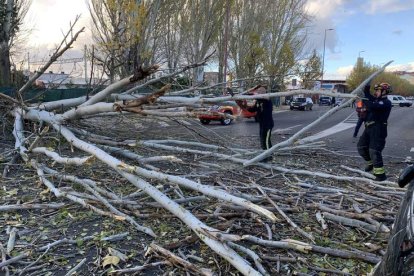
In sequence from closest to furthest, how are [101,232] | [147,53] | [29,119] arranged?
[101,232]
[29,119]
[147,53]

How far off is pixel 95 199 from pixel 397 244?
9.44ft

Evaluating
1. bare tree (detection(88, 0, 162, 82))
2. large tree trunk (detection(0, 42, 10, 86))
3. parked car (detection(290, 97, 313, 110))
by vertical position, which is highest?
bare tree (detection(88, 0, 162, 82))

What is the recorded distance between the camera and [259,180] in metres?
5.19

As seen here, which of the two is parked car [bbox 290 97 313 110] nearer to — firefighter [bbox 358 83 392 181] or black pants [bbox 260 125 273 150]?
black pants [bbox 260 125 273 150]

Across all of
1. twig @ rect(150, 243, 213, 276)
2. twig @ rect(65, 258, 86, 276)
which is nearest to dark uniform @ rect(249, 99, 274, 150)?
twig @ rect(150, 243, 213, 276)

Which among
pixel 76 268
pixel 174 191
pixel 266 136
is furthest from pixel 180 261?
pixel 266 136

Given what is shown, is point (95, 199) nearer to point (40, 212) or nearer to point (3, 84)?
point (40, 212)

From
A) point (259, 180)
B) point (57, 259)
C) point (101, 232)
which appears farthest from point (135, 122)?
point (57, 259)

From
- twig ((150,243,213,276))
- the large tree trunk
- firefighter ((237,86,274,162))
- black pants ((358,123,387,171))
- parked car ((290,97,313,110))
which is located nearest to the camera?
twig ((150,243,213,276))

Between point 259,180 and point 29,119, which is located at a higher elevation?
point 29,119

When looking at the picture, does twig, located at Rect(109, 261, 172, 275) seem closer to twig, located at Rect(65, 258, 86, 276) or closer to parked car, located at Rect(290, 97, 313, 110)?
twig, located at Rect(65, 258, 86, 276)

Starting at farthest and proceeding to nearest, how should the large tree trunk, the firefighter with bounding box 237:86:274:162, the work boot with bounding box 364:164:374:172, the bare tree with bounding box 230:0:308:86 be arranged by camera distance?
the bare tree with bounding box 230:0:308:86, the large tree trunk, the firefighter with bounding box 237:86:274:162, the work boot with bounding box 364:164:374:172

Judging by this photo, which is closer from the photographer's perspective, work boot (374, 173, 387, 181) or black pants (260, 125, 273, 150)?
work boot (374, 173, 387, 181)

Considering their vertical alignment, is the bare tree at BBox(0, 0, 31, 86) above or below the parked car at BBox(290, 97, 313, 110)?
above
